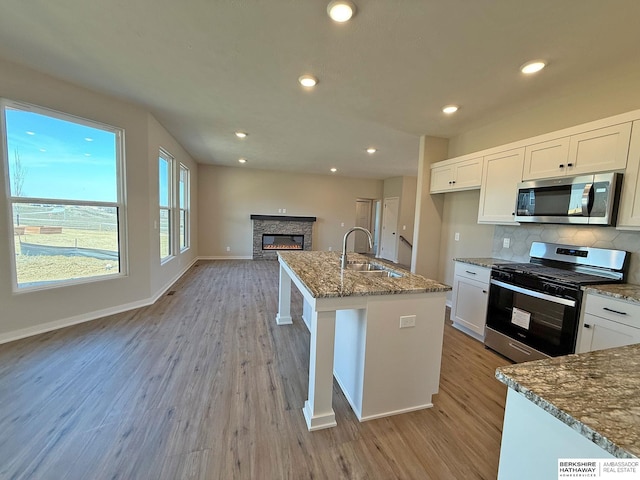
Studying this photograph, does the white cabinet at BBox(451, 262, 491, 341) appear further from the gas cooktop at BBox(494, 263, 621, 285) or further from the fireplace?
the fireplace

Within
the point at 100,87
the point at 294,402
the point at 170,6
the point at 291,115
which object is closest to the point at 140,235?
the point at 100,87

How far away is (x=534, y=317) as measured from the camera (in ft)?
7.73

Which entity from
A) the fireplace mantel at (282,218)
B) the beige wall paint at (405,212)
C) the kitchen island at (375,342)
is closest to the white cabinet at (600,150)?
the kitchen island at (375,342)

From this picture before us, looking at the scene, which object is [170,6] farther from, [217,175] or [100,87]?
[217,175]

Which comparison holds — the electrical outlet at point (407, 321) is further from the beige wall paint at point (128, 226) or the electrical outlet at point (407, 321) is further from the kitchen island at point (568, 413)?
the beige wall paint at point (128, 226)

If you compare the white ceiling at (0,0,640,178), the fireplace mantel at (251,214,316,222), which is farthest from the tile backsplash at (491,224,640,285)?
the fireplace mantel at (251,214,316,222)

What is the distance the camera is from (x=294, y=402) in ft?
6.39

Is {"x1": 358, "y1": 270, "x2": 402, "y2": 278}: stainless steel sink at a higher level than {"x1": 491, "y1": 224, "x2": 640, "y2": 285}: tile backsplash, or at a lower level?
lower

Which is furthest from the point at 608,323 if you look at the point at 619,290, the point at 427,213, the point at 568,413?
the point at 427,213

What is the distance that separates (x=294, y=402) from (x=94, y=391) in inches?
57.6

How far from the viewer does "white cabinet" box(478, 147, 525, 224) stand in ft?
9.39

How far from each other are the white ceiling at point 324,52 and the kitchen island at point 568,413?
1914mm

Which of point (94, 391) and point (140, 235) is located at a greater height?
point (140, 235)

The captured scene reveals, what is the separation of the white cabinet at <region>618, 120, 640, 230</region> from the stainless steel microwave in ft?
0.12
